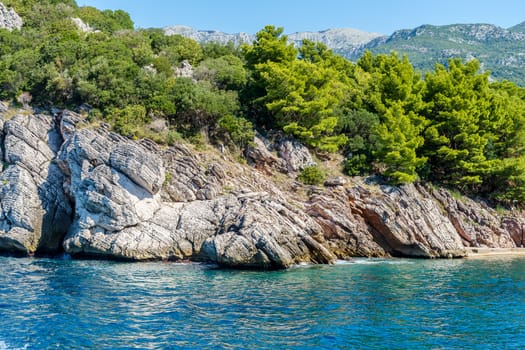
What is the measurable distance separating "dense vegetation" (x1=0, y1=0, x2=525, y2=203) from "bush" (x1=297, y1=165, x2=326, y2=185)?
21cm

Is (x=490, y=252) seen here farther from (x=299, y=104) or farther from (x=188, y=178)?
(x=188, y=178)

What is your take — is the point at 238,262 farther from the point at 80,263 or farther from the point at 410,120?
the point at 410,120

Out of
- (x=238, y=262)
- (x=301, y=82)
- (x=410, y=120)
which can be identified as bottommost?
(x=238, y=262)

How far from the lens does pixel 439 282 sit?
29.5 metres

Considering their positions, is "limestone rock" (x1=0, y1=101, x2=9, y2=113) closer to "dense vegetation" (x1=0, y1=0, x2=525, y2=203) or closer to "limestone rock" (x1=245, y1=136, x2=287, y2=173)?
"dense vegetation" (x1=0, y1=0, x2=525, y2=203)

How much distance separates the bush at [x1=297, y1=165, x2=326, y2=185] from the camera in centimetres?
4516

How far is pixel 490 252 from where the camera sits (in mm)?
44938

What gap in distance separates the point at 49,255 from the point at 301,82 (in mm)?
28155

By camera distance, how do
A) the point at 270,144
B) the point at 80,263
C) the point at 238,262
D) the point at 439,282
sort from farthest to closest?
the point at 270,144
the point at 80,263
the point at 238,262
the point at 439,282

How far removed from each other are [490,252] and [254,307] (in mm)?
30834

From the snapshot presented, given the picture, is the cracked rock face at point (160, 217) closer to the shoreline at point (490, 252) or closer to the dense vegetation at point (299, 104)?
the dense vegetation at point (299, 104)

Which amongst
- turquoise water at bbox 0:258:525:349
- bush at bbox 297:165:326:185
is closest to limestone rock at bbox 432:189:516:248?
bush at bbox 297:165:326:185

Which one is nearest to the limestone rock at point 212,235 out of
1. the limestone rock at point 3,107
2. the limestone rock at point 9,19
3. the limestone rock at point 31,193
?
the limestone rock at point 31,193

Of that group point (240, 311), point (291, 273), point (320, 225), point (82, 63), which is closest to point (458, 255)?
point (320, 225)
